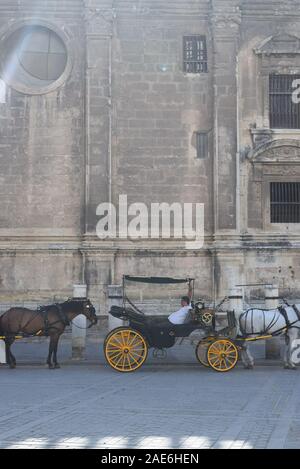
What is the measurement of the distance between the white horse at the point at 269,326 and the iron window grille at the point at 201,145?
8493 millimetres

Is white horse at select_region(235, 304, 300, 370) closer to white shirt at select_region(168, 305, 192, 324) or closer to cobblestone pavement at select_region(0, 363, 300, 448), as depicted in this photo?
cobblestone pavement at select_region(0, 363, 300, 448)

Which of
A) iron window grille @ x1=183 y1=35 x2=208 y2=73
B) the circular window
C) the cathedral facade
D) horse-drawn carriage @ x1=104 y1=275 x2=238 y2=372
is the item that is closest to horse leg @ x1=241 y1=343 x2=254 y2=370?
horse-drawn carriage @ x1=104 y1=275 x2=238 y2=372

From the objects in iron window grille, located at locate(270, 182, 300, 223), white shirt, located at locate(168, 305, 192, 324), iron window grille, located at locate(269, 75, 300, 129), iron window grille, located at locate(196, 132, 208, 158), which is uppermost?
iron window grille, located at locate(269, 75, 300, 129)

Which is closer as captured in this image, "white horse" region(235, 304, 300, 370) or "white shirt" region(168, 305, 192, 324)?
"white shirt" region(168, 305, 192, 324)

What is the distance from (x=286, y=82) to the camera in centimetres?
2256

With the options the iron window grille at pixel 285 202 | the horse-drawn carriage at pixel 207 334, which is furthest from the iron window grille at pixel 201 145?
the horse-drawn carriage at pixel 207 334

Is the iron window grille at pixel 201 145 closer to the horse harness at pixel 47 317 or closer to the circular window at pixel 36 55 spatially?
the circular window at pixel 36 55

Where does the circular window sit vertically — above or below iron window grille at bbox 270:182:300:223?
above

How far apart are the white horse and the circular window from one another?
11624 mm

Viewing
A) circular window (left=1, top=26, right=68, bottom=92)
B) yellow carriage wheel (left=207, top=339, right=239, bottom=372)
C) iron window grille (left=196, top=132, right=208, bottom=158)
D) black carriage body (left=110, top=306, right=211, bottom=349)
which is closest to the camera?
yellow carriage wheel (left=207, top=339, right=239, bottom=372)

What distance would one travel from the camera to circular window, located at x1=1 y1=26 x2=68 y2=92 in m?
22.6

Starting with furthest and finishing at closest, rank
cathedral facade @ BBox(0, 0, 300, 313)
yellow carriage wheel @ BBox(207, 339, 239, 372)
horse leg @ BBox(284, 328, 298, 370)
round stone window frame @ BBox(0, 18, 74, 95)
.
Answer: round stone window frame @ BBox(0, 18, 74, 95) → cathedral facade @ BBox(0, 0, 300, 313) → horse leg @ BBox(284, 328, 298, 370) → yellow carriage wheel @ BBox(207, 339, 239, 372)

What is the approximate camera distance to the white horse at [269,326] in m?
15.0
